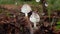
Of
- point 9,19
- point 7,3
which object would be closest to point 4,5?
point 7,3

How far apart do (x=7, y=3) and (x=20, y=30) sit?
3.30 feet

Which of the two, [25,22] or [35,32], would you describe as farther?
[25,22]

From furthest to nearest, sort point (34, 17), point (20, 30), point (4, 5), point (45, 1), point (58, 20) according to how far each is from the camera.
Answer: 1. point (4, 5)
2. point (45, 1)
3. point (58, 20)
4. point (20, 30)
5. point (34, 17)

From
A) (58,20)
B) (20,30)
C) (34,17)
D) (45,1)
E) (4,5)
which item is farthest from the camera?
(4,5)

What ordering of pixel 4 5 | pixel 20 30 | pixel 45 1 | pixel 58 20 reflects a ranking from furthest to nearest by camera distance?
pixel 4 5 → pixel 45 1 → pixel 58 20 → pixel 20 30

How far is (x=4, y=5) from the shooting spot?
128 inches

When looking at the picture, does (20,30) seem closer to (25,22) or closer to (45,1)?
(25,22)

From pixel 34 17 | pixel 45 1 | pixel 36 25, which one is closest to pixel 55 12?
pixel 45 1

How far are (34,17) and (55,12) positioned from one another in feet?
2.25

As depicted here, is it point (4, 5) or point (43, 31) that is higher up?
point (4, 5)

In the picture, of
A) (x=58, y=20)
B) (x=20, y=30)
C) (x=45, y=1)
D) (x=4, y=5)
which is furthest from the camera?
(x=4, y=5)

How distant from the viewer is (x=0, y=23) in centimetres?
251

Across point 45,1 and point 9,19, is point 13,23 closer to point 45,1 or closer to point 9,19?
point 9,19

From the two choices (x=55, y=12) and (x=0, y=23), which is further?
(x=55, y=12)
